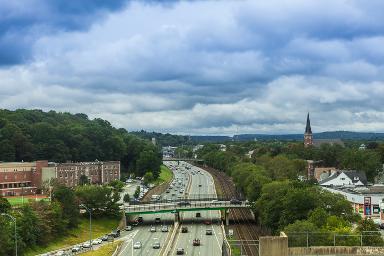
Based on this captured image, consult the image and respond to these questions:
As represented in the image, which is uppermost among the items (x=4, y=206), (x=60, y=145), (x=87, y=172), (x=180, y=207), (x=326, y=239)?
(x=60, y=145)

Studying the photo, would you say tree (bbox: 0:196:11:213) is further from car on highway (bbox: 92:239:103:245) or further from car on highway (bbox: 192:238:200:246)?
car on highway (bbox: 192:238:200:246)

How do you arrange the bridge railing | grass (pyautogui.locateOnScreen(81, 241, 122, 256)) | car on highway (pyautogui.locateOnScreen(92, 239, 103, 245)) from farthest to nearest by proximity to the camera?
the bridge railing → car on highway (pyautogui.locateOnScreen(92, 239, 103, 245)) → grass (pyautogui.locateOnScreen(81, 241, 122, 256))

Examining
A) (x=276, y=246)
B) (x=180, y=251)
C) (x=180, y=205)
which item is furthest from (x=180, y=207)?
(x=276, y=246)

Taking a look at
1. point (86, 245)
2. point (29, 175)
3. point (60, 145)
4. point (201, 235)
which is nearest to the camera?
point (86, 245)

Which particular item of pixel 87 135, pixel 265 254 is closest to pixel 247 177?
pixel 87 135

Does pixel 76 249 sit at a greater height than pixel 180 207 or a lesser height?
lesser

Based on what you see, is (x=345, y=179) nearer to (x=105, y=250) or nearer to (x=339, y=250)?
(x=105, y=250)

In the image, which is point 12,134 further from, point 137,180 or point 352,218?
point 352,218

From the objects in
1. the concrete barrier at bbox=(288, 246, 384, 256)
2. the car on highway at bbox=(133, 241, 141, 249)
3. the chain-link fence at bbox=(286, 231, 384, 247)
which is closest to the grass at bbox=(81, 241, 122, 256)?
the car on highway at bbox=(133, 241, 141, 249)
